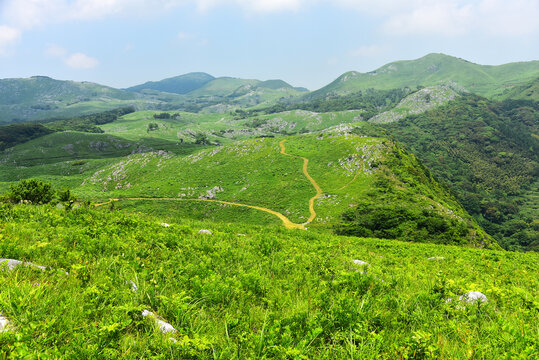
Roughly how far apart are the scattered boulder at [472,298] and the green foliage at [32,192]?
2697 centimetres

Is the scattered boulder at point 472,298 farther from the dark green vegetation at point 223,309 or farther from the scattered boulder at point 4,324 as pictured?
the scattered boulder at point 4,324

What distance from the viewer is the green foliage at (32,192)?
1945cm

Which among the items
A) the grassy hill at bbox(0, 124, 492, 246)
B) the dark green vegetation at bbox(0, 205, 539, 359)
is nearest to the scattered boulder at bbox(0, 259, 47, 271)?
the dark green vegetation at bbox(0, 205, 539, 359)

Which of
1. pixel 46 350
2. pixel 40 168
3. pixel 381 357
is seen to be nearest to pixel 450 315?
pixel 381 357

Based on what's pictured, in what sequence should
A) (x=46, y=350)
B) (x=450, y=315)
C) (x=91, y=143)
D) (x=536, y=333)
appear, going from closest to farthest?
(x=46, y=350)
(x=536, y=333)
(x=450, y=315)
(x=91, y=143)

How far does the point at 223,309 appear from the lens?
16.0ft

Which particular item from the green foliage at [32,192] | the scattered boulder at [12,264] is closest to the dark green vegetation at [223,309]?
the scattered boulder at [12,264]

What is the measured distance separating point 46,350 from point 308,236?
15809mm

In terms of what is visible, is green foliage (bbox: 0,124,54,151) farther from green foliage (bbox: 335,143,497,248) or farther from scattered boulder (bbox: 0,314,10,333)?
scattered boulder (bbox: 0,314,10,333)

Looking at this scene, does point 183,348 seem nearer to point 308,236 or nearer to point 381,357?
point 381,357

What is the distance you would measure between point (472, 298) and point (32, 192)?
3009 cm

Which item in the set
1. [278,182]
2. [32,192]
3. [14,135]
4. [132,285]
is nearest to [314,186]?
[278,182]

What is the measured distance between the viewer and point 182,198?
2830 inches

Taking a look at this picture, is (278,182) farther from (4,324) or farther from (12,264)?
(4,324)
